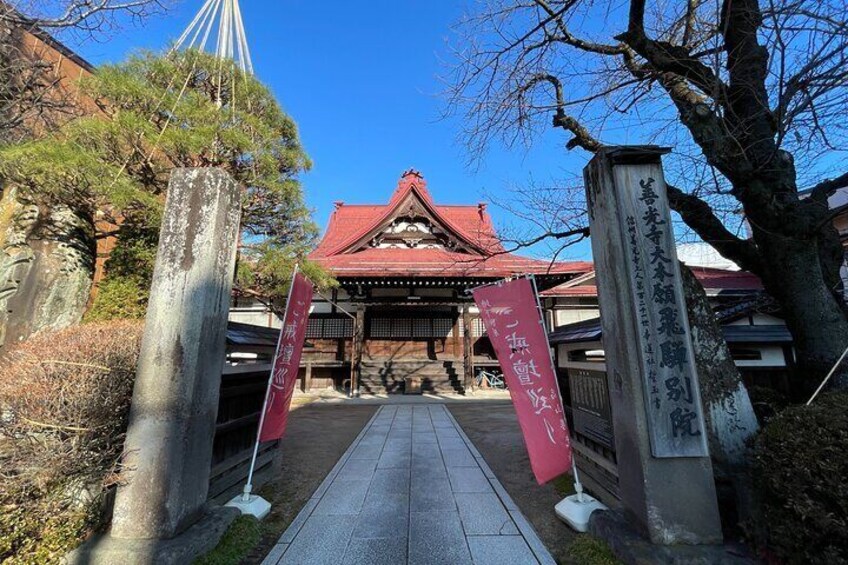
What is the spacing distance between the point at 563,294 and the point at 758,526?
12671mm

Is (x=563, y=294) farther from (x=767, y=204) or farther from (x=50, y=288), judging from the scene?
(x=50, y=288)

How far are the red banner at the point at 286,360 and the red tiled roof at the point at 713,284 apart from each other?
11309mm

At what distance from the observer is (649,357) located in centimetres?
285

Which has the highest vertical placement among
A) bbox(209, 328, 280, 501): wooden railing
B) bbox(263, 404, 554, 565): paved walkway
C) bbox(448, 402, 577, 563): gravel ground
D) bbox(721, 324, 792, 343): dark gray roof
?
bbox(721, 324, 792, 343): dark gray roof

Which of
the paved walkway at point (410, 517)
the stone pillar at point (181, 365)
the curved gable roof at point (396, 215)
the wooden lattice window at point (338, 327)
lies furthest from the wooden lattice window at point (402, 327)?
the stone pillar at point (181, 365)

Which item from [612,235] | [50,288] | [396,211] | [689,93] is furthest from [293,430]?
[396,211]

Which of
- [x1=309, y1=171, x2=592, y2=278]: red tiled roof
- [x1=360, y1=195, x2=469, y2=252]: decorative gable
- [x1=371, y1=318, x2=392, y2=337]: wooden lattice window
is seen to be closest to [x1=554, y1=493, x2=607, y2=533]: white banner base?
[x1=309, y1=171, x2=592, y2=278]: red tiled roof

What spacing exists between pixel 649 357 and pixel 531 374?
1.19 metres

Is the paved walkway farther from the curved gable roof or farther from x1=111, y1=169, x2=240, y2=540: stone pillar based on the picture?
the curved gable roof

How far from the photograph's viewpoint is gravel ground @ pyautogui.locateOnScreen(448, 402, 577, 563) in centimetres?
325

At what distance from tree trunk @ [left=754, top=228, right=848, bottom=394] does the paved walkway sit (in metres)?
2.88

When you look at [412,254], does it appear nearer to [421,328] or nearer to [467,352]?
[421,328]

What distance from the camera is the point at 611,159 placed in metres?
3.26

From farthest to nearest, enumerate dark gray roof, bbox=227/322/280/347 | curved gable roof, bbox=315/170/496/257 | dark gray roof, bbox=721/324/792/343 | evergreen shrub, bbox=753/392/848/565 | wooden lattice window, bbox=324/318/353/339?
curved gable roof, bbox=315/170/496/257
wooden lattice window, bbox=324/318/353/339
dark gray roof, bbox=721/324/792/343
dark gray roof, bbox=227/322/280/347
evergreen shrub, bbox=753/392/848/565
